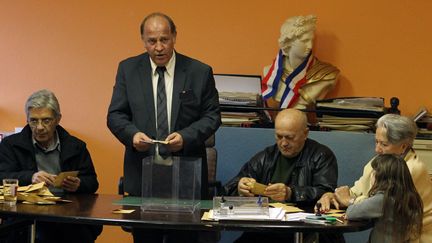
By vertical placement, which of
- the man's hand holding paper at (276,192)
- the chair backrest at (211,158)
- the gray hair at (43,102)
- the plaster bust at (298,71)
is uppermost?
the plaster bust at (298,71)

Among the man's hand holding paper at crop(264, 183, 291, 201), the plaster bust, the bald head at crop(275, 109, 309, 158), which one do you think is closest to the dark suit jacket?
the man's hand holding paper at crop(264, 183, 291, 201)

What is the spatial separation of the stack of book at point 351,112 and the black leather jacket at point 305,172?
0.64 meters

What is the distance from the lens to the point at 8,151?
3.20m

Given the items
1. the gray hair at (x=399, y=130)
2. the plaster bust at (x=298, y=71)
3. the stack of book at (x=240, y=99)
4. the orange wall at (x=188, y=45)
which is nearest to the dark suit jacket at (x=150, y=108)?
the gray hair at (x=399, y=130)

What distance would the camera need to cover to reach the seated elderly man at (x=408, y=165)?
9.18 feet

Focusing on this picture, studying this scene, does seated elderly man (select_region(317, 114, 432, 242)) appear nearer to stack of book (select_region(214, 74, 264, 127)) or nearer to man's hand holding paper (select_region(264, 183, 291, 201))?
man's hand holding paper (select_region(264, 183, 291, 201))

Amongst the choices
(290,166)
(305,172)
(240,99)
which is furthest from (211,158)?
(305,172)

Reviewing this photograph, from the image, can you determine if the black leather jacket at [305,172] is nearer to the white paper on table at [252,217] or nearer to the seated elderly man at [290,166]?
the seated elderly man at [290,166]

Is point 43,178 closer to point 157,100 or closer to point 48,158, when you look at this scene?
point 48,158

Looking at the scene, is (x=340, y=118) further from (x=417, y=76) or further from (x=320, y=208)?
(x=320, y=208)

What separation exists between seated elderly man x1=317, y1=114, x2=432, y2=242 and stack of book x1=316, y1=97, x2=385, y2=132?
82 cm

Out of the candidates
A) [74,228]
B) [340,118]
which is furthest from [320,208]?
[340,118]

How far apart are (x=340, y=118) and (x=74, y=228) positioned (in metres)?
1.72

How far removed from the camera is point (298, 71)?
4043 millimetres
